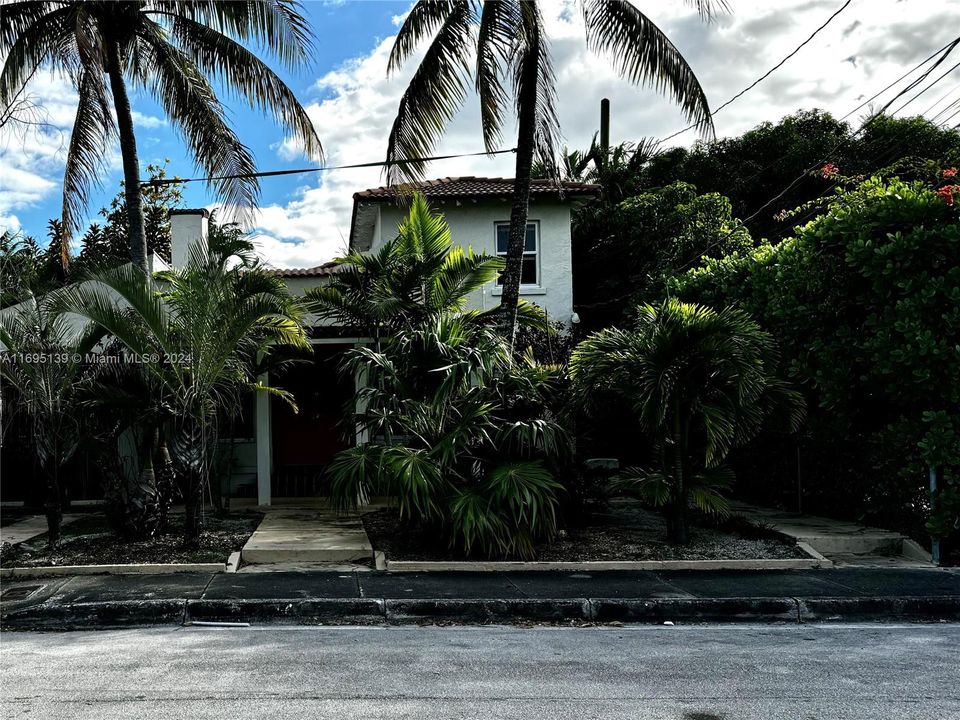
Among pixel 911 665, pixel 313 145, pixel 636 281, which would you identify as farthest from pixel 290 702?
pixel 636 281

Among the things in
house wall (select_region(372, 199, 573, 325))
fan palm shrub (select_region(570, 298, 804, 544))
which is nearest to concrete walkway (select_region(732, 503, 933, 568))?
fan palm shrub (select_region(570, 298, 804, 544))

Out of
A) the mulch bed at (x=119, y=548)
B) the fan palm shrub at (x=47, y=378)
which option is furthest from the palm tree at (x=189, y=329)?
the fan palm shrub at (x=47, y=378)

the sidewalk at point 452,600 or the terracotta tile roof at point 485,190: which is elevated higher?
the terracotta tile roof at point 485,190

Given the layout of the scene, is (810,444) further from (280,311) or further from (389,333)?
(280,311)

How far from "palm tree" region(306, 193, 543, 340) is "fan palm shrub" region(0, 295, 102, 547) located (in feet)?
11.0

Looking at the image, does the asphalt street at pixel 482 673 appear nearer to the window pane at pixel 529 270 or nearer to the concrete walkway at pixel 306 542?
the concrete walkway at pixel 306 542

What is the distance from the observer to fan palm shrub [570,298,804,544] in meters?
9.62

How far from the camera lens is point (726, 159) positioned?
27562 mm

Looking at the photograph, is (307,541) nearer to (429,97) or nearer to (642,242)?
(429,97)

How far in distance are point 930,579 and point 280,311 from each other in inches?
301

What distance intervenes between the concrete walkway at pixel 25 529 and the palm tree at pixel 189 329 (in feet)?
8.47

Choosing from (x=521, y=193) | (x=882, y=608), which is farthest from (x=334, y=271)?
(x=882, y=608)

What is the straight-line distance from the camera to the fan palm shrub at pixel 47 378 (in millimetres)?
9672

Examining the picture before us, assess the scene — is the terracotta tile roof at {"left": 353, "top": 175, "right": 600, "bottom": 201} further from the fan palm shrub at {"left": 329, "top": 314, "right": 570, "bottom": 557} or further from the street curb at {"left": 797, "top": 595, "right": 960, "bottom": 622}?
the street curb at {"left": 797, "top": 595, "right": 960, "bottom": 622}
